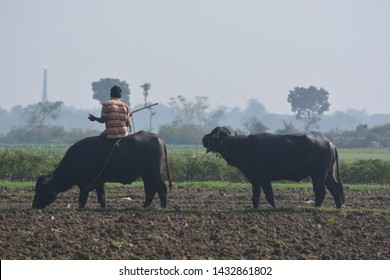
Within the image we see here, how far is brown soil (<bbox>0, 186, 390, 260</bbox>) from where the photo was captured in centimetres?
1483

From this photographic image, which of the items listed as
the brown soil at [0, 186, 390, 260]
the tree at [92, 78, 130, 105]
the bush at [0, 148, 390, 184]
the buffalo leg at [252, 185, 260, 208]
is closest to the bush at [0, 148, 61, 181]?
the bush at [0, 148, 390, 184]

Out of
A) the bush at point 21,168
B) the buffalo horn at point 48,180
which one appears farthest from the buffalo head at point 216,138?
the bush at point 21,168

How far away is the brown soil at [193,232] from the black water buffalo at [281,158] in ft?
2.44

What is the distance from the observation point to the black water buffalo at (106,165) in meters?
20.4

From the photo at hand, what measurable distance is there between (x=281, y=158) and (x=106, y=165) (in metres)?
3.71

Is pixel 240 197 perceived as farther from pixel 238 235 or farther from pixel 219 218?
pixel 238 235

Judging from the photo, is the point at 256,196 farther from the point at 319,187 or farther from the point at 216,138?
the point at 216,138

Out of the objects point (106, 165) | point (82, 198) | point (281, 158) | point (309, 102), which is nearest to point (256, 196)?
point (281, 158)

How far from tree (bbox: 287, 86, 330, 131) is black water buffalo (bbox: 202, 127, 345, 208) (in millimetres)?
121419

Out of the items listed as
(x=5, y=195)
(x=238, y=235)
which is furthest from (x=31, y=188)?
(x=238, y=235)

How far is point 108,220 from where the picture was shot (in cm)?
1836

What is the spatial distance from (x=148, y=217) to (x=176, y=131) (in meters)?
90.7

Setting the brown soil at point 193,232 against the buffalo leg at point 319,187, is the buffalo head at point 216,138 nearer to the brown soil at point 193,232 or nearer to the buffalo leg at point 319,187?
the brown soil at point 193,232

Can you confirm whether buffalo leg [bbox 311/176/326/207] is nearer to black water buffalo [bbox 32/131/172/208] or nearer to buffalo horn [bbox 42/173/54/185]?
black water buffalo [bbox 32/131/172/208]
